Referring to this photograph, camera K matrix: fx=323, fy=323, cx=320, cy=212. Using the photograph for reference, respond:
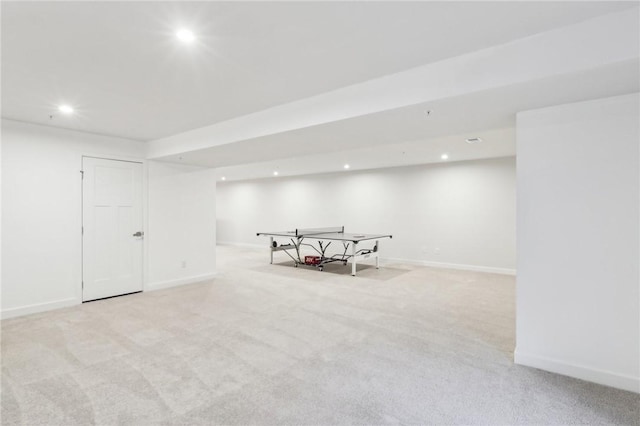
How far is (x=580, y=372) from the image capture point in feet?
8.21

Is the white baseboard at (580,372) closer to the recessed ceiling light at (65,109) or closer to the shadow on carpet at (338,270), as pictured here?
the shadow on carpet at (338,270)

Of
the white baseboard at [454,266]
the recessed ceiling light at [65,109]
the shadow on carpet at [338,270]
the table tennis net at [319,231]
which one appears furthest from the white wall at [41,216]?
the white baseboard at [454,266]

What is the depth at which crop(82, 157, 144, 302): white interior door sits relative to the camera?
455cm

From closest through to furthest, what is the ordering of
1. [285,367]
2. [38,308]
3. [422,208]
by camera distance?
[285,367] < [38,308] < [422,208]

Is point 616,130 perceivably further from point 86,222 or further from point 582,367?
point 86,222

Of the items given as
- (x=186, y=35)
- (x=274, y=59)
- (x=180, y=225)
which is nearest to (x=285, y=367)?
(x=274, y=59)

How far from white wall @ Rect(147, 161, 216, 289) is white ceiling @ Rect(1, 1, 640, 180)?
1.71 m

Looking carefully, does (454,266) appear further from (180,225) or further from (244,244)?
(244,244)

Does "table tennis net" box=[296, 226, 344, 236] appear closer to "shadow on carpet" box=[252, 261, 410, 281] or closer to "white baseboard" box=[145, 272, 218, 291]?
"shadow on carpet" box=[252, 261, 410, 281]

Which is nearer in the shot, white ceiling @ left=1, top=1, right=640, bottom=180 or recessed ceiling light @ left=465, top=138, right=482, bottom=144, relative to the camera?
white ceiling @ left=1, top=1, right=640, bottom=180

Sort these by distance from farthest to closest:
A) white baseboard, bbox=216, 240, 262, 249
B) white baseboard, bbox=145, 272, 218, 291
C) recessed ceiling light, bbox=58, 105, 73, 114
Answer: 1. white baseboard, bbox=216, 240, 262, 249
2. white baseboard, bbox=145, 272, 218, 291
3. recessed ceiling light, bbox=58, 105, 73, 114

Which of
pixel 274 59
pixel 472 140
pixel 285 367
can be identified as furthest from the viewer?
pixel 472 140

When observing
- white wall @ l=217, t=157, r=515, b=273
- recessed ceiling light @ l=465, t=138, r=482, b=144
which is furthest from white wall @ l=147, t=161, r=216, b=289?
recessed ceiling light @ l=465, t=138, r=482, b=144

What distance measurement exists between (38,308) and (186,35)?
13.4 ft
